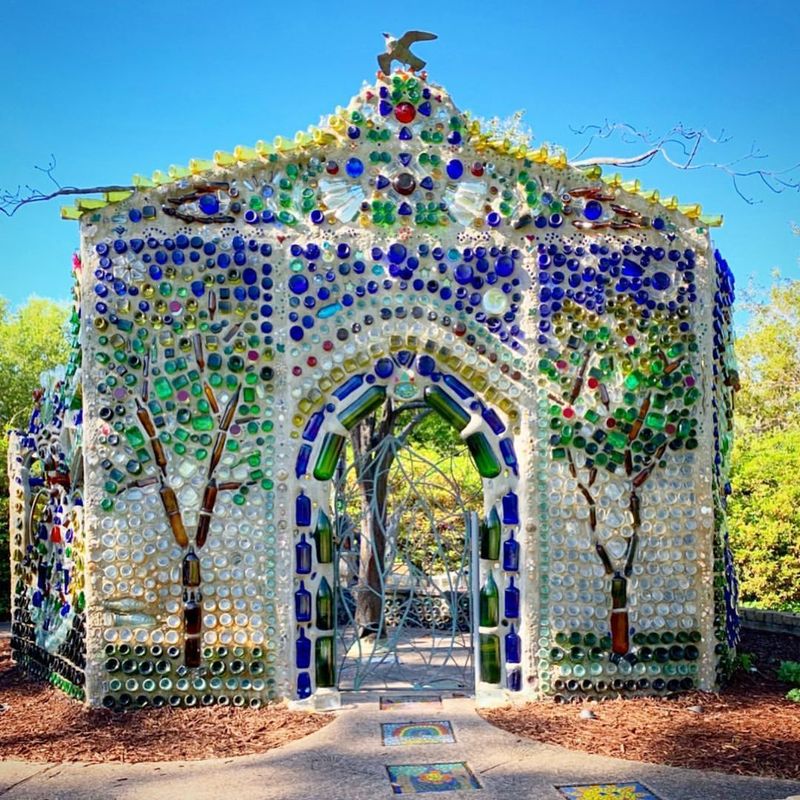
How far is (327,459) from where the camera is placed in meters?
5.78

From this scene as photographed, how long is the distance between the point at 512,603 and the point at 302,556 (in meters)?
1.54

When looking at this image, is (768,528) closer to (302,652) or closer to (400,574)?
(400,574)

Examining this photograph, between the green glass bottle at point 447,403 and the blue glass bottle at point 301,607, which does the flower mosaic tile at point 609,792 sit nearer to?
the blue glass bottle at point 301,607

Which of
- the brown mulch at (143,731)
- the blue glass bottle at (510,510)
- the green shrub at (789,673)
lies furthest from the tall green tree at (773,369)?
the brown mulch at (143,731)

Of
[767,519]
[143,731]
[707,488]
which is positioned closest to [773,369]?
[767,519]

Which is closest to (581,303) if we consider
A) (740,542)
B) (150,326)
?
(150,326)

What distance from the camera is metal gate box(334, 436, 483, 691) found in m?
6.53

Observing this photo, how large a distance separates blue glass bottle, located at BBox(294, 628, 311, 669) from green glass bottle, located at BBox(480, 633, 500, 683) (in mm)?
1240

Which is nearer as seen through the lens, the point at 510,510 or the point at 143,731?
the point at 143,731

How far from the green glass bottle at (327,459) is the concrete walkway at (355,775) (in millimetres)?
1732

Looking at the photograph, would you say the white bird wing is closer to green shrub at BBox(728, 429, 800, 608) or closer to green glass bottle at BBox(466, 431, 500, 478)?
green glass bottle at BBox(466, 431, 500, 478)

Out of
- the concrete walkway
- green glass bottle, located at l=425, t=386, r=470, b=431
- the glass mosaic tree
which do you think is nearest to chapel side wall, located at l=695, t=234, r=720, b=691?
the glass mosaic tree

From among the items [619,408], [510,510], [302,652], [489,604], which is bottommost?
[302,652]

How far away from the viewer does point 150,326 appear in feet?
18.9
